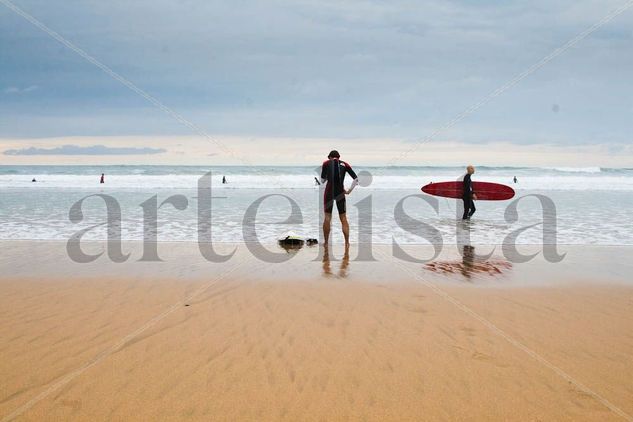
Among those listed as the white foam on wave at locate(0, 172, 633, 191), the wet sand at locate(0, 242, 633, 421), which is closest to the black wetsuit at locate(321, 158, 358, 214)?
the wet sand at locate(0, 242, 633, 421)

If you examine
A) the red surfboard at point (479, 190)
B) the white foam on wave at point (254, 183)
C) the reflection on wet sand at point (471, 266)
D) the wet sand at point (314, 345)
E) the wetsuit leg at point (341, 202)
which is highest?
the white foam on wave at point (254, 183)

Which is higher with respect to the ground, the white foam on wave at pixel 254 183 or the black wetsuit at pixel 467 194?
the white foam on wave at pixel 254 183

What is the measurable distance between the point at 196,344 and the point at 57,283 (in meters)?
3.62

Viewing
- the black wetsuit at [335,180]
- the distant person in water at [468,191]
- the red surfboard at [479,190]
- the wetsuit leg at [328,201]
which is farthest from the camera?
the red surfboard at [479,190]

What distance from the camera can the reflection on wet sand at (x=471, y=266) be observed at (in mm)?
7957

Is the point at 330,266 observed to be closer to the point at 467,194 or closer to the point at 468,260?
the point at 468,260

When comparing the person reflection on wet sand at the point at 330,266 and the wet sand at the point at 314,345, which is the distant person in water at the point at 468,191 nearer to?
the person reflection on wet sand at the point at 330,266

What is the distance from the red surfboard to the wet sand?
489 inches

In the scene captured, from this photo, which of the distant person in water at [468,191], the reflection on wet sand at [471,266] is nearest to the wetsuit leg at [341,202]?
the reflection on wet sand at [471,266]

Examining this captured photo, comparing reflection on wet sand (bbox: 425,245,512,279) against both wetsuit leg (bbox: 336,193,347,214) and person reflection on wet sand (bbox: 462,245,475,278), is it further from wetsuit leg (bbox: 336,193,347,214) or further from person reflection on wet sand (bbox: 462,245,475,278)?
wetsuit leg (bbox: 336,193,347,214)

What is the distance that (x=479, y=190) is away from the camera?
20.7 metres

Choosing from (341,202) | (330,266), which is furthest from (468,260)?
(341,202)

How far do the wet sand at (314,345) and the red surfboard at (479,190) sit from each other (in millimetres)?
12410

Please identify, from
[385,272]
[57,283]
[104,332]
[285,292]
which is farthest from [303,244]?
[104,332]
